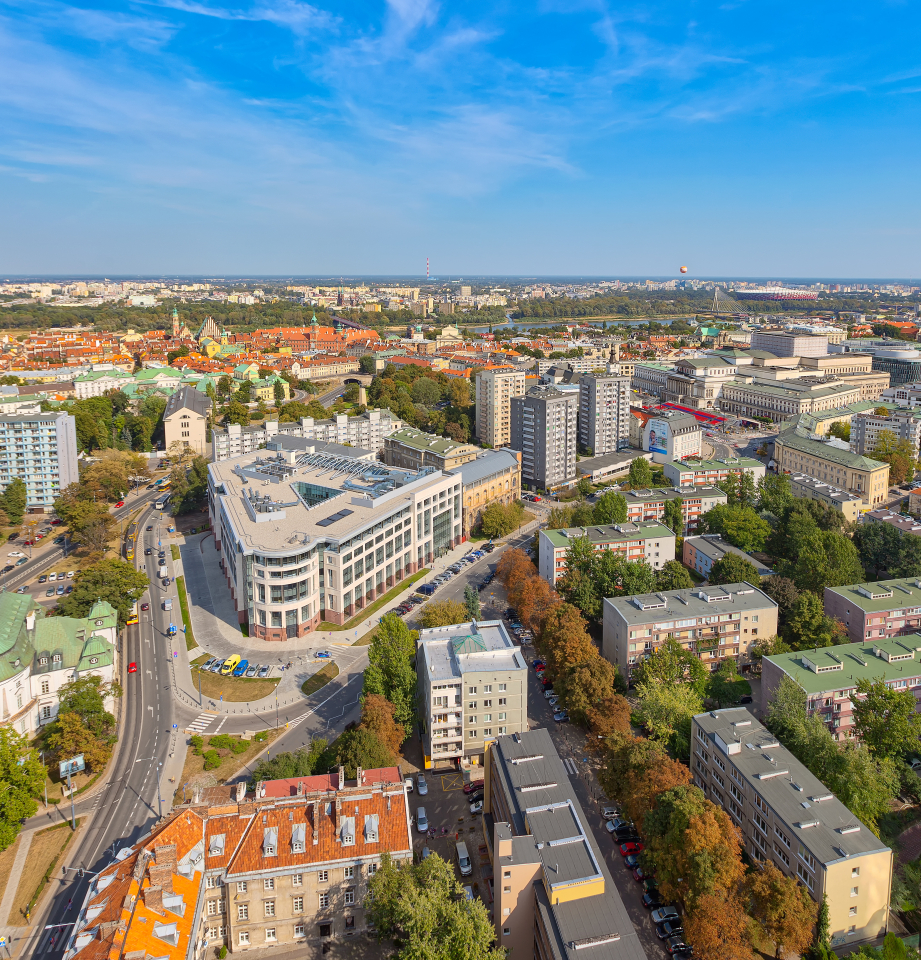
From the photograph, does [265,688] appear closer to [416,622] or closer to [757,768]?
[416,622]

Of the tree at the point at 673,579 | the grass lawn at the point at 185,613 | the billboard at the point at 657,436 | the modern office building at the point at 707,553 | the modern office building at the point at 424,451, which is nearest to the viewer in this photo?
the grass lawn at the point at 185,613

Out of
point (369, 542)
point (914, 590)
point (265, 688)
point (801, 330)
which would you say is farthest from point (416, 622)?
point (801, 330)

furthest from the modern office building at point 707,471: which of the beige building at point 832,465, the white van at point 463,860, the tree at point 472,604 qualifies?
the white van at point 463,860

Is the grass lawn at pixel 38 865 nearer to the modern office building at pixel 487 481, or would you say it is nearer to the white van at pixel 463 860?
the white van at pixel 463 860

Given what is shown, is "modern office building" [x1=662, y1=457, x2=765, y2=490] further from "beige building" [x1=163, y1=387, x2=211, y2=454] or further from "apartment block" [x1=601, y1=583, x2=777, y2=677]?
"beige building" [x1=163, y1=387, x2=211, y2=454]

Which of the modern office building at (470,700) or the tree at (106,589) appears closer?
the modern office building at (470,700)

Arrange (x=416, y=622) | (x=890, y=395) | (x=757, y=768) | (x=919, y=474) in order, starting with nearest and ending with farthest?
1. (x=757, y=768)
2. (x=416, y=622)
3. (x=919, y=474)
4. (x=890, y=395)

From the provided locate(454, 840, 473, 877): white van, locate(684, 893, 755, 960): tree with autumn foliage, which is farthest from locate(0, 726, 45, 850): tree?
locate(684, 893, 755, 960): tree with autumn foliage

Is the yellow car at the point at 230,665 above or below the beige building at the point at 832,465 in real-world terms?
below
